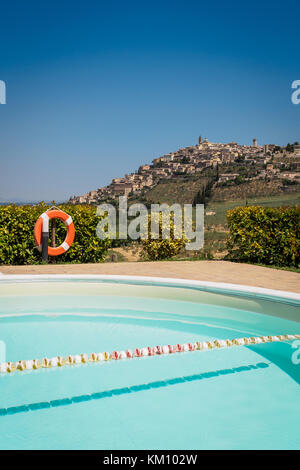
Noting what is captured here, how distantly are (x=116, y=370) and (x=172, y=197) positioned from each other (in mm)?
35262

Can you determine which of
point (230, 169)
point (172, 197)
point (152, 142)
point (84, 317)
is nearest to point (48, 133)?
point (152, 142)

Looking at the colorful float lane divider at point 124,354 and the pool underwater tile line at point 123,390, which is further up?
the colorful float lane divider at point 124,354

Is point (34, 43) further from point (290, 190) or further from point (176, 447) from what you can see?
point (290, 190)

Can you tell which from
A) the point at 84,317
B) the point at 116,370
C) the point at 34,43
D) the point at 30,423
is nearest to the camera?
the point at 30,423

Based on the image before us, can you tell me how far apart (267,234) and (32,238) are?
4.31 metres

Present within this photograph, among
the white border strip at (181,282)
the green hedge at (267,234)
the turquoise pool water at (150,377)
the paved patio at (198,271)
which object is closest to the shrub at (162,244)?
the paved patio at (198,271)

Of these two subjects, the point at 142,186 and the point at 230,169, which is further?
the point at 142,186

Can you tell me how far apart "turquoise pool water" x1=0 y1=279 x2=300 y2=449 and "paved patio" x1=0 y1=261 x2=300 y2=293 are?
86cm

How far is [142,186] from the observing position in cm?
4619

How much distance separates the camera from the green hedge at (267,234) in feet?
24.0

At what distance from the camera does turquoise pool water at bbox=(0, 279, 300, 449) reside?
2.34m

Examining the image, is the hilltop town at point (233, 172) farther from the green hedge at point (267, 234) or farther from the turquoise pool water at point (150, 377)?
the turquoise pool water at point (150, 377)

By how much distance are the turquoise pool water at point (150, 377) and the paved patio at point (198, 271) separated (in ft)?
2.81
